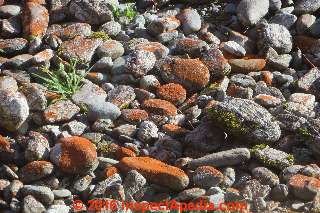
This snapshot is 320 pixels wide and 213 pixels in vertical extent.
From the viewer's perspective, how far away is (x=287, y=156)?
16.3ft

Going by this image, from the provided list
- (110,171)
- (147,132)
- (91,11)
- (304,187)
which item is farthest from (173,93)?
(304,187)

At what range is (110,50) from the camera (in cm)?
614

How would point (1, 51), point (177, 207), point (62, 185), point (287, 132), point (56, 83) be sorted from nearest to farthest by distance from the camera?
point (177, 207)
point (62, 185)
point (287, 132)
point (56, 83)
point (1, 51)

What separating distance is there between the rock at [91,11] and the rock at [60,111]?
1.29 meters

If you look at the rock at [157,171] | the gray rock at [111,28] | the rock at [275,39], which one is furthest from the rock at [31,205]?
the rock at [275,39]

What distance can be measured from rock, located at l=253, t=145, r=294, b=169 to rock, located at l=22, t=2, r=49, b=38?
2.62 m

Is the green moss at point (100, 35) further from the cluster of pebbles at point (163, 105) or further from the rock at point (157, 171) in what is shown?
the rock at point (157, 171)

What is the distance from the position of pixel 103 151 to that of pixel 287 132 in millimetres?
1557

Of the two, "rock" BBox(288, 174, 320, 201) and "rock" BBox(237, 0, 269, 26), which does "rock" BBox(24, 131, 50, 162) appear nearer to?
"rock" BBox(288, 174, 320, 201)

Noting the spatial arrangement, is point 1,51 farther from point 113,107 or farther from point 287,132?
point 287,132

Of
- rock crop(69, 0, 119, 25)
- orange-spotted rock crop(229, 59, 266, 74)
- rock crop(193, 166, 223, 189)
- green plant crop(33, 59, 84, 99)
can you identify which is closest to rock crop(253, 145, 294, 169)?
rock crop(193, 166, 223, 189)

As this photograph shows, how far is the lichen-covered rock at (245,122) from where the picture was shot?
5062mm

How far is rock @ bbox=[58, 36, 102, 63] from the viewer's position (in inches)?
238

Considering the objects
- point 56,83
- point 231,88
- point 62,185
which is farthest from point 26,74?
point 231,88
